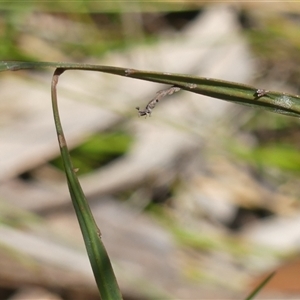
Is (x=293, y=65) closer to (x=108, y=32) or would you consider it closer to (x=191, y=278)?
(x=108, y=32)

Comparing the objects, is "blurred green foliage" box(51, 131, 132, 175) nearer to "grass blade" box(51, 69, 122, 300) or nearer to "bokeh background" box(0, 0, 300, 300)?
"bokeh background" box(0, 0, 300, 300)

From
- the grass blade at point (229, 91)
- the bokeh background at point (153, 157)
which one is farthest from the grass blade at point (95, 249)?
the bokeh background at point (153, 157)

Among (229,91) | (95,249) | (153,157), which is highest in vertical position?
(153,157)

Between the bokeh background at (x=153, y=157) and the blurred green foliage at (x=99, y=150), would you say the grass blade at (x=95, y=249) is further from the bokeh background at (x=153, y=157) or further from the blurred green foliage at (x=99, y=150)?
the blurred green foliage at (x=99, y=150)

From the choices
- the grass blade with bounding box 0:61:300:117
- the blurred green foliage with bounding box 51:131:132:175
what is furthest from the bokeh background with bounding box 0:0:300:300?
the grass blade with bounding box 0:61:300:117

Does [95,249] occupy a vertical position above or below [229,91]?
below

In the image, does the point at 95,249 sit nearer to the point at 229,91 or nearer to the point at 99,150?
the point at 229,91

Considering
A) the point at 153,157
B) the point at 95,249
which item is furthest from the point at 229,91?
the point at 153,157

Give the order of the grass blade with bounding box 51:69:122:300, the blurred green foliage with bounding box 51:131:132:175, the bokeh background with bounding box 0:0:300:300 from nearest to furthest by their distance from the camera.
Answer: the grass blade with bounding box 51:69:122:300
the bokeh background with bounding box 0:0:300:300
the blurred green foliage with bounding box 51:131:132:175

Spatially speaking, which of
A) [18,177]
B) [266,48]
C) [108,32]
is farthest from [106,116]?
[266,48]
